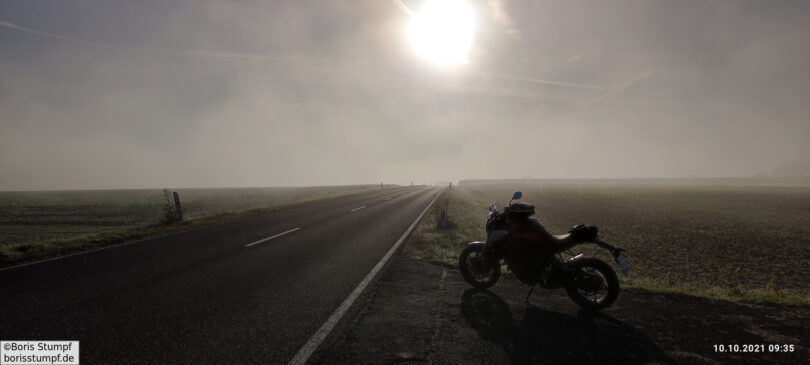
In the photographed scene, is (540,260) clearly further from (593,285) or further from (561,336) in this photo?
→ (561,336)

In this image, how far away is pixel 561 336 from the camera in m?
3.54

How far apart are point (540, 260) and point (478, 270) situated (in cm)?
108

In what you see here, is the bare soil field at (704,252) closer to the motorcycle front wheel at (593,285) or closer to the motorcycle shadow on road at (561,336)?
the motorcycle front wheel at (593,285)

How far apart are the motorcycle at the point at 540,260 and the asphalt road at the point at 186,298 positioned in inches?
89.4

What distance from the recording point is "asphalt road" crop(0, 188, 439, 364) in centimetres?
328

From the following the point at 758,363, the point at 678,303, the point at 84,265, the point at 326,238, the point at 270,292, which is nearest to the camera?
the point at 758,363

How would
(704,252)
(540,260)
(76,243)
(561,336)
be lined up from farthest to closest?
1. (704,252)
2. (76,243)
3. (540,260)
4. (561,336)

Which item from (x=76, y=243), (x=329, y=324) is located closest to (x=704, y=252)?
(x=329, y=324)

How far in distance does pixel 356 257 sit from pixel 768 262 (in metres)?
11.2

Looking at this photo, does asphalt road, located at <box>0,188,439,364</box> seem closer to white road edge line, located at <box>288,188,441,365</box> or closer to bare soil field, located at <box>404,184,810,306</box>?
white road edge line, located at <box>288,188,441,365</box>

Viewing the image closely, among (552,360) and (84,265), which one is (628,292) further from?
(84,265)

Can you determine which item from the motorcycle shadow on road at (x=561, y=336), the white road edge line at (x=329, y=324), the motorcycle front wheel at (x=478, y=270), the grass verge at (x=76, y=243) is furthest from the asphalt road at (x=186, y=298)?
the motorcycle shadow on road at (x=561, y=336)

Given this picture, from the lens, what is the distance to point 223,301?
453 centimetres

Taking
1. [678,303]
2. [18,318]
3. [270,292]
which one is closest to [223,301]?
[270,292]
